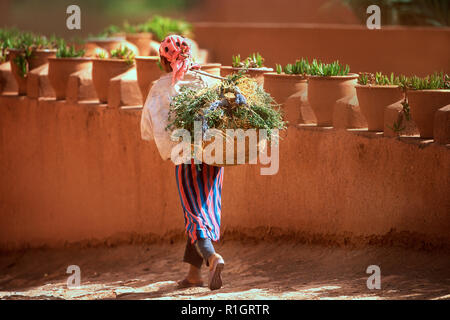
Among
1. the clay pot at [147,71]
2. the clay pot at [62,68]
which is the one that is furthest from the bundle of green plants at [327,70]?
the clay pot at [62,68]

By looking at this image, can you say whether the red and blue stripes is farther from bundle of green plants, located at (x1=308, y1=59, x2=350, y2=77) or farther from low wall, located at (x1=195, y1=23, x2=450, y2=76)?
low wall, located at (x1=195, y1=23, x2=450, y2=76)

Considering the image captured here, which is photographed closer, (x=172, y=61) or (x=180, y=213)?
(x=172, y=61)

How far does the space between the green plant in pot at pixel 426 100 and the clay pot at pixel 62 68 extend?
3.16 meters

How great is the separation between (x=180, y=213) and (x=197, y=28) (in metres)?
4.66

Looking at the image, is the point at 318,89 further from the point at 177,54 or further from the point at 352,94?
the point at 177,54

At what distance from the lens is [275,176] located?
610cm

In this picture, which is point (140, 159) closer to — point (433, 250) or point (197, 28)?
point (433, 250)

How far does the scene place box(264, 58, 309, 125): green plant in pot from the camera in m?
5.94

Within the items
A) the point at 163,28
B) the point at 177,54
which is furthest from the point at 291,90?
the point at 163,28

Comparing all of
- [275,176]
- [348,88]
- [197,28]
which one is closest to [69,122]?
[275,176]

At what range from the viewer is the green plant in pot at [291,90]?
19.5 feet

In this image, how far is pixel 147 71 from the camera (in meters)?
6.61

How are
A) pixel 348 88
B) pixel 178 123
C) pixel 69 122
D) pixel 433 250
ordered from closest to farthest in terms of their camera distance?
pixel 178 123 → pixel 433 250 → pixel 348 88 → pixel 69 122

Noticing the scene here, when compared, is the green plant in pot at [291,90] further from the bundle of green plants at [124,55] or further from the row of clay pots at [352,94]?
the bundle of green plants at [124,55]
